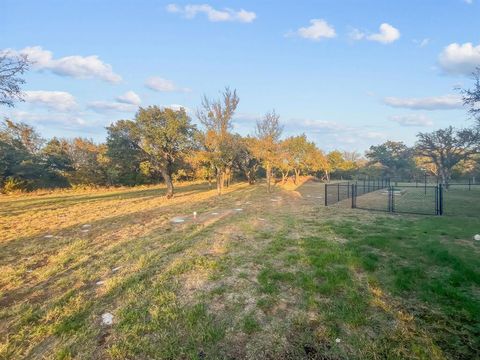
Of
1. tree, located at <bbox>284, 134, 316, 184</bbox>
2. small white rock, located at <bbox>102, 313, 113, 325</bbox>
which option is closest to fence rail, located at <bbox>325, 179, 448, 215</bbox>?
tree, located at <bbox>284, 134, 316, 184</bbox>

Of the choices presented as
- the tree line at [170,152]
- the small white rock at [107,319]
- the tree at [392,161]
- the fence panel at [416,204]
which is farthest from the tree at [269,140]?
the tree at [392,161]

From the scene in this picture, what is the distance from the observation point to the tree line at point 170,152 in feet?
57.1

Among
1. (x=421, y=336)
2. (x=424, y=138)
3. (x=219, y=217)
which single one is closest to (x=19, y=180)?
(x=219, y=217)

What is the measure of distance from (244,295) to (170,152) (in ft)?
49.1

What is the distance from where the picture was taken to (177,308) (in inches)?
152

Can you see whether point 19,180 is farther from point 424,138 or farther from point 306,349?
point 424,138

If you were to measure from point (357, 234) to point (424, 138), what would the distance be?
25.0m

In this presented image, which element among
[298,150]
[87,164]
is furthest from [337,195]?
[87,164]

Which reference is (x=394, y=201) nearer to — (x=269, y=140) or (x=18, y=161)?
(x=269, y=140)

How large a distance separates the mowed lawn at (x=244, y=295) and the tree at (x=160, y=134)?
31.9ft

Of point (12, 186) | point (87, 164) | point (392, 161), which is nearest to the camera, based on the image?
point (12, 186)

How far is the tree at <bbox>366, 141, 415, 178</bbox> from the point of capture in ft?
157

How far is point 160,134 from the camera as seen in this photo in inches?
664

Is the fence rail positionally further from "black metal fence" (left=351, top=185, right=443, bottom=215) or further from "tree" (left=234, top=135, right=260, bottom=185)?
"tree" (left=234, top=135, right=260, bottom=185)
